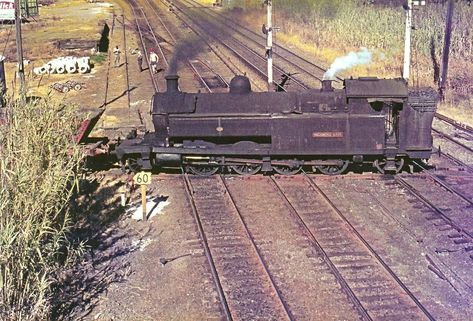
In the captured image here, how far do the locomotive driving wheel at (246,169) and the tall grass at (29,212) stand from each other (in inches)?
225

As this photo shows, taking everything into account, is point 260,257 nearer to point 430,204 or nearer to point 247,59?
point 430,204

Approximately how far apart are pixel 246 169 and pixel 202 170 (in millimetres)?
1239

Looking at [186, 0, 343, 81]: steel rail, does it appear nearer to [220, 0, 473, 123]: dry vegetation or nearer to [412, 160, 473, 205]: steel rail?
[220, 0, 473, 123]: dry vegetation

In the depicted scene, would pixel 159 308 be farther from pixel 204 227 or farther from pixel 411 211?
pixel 411 211

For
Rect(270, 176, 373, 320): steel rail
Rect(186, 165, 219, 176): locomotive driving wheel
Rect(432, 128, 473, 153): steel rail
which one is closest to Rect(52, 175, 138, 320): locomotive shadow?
Rect(186, 165, 219, 176): locomotive driving wheel

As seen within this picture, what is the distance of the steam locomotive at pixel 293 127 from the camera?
52.1 ft

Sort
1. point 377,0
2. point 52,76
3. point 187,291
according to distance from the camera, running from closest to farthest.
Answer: point 187,291, point 52,76, point 377,0

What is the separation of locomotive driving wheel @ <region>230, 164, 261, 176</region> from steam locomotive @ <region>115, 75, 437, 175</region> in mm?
246

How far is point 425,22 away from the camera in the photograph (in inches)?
1316

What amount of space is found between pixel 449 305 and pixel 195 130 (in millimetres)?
8165

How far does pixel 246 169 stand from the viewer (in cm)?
1706

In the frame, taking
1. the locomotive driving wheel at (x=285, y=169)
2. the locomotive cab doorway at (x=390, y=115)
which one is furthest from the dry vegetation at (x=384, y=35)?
the locomotive driving wheel at (x=285, y=169)

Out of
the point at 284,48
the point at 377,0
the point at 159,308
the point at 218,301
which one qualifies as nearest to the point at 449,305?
the point at 218,301

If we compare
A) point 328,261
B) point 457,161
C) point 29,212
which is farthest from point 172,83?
point 457,161
